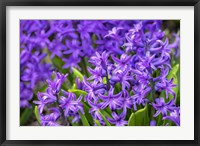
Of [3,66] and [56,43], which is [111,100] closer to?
[3,66]

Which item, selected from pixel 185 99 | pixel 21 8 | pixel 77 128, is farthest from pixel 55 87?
pixel 185 99

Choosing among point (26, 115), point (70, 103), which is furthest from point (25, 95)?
point (70, 103)

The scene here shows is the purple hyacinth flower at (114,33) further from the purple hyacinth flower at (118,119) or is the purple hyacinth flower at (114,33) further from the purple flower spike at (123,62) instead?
the purple hyacinth flower at (118,119)

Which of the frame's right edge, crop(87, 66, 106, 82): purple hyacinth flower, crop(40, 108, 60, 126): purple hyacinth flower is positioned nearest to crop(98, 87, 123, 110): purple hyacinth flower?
crop(87, 66, 106, 82): purple hyacinth flower

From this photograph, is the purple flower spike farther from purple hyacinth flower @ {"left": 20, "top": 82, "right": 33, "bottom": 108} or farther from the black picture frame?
purple hyacinth flower @ {"left": 20, "top": 82, "right": 33, "bottom": 108}

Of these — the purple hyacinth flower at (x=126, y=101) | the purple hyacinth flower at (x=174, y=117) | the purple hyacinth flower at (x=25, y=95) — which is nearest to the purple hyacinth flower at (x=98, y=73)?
the purple hyacinth flower at (x=126, y=101)
